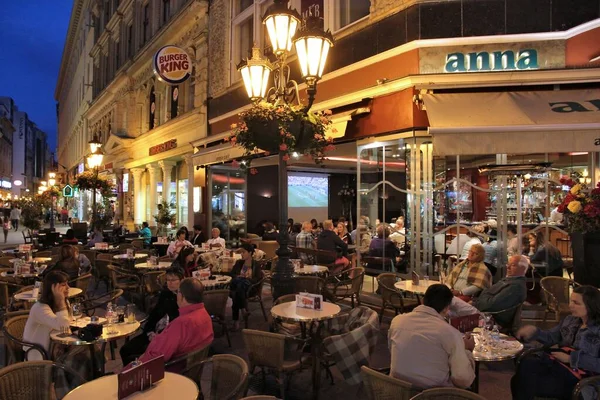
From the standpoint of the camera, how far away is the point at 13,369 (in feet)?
10.8

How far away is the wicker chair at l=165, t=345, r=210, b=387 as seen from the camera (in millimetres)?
3646

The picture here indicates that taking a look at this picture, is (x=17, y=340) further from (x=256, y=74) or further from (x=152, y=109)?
(x=152, y=109)

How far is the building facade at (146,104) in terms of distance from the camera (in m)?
17.3

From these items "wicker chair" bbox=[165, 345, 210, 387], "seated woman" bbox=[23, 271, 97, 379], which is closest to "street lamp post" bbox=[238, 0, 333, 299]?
"wicker chair" bbox=[165, 345, 210, 387]

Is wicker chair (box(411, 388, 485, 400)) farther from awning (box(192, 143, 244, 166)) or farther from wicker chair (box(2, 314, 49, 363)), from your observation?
awning (box(192, 143, 244, 166))

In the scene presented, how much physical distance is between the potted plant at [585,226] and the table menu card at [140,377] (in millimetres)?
5775

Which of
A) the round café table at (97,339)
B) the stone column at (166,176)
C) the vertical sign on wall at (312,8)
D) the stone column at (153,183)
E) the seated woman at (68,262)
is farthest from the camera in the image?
the stone column at (153,183)

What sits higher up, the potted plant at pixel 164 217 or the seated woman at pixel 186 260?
the potted plant at pixel 164 217

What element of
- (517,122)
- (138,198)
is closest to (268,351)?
(517,122)

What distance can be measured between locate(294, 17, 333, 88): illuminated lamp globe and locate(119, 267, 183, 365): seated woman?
2.98 m

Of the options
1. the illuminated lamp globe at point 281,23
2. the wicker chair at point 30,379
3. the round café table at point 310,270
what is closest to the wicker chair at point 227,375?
the wicker chair at point 30,379

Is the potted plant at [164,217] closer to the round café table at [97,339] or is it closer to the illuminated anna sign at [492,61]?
the illuminated anna sign at [492,61]

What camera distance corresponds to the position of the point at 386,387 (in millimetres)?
3051

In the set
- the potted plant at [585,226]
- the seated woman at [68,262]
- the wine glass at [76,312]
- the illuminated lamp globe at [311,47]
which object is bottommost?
the wine glass at [76,312]
